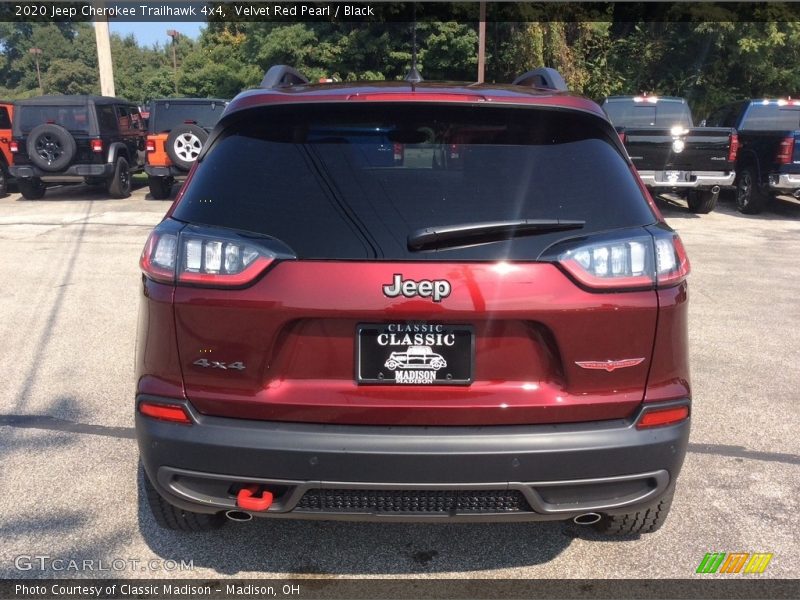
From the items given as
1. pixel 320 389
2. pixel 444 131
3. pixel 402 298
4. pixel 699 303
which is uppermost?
pixel 444 131

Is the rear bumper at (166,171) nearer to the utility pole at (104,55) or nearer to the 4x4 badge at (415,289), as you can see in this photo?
the utility pole at (104,55)

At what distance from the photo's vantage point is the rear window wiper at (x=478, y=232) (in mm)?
2158

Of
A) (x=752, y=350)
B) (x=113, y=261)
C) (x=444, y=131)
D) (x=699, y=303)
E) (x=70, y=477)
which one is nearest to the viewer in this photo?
(x=444, y=131)

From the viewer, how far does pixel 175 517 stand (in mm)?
2781

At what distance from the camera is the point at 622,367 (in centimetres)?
226

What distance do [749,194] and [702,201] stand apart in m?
0.92

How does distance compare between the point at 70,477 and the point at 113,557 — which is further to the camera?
the point at 70,477

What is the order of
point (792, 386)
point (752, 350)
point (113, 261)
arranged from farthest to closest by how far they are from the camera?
point (113, 261) → point (752, 350) → point (792, 386)

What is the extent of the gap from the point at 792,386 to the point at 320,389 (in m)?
3.74

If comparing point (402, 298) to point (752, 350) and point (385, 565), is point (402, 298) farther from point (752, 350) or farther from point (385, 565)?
point (752, 350)

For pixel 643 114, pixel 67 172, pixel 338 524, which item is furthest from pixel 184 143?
pixel 338 524

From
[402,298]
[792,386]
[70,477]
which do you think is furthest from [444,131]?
[792,386]

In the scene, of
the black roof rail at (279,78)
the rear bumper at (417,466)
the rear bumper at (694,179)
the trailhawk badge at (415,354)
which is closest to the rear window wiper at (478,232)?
→ the trailhawk badge at (415,354)

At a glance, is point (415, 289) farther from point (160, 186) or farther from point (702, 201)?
point (160, 186)
